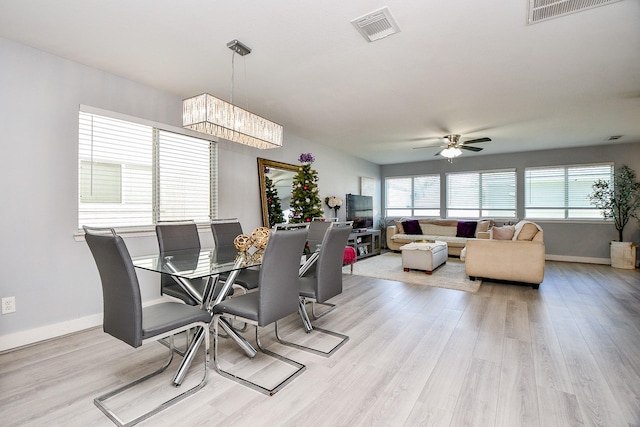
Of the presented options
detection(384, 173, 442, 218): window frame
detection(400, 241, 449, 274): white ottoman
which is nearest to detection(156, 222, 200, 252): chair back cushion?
detection(400, 241, 449, 274): white ottoman

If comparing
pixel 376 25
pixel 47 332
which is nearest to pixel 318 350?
→ pixel 47 332

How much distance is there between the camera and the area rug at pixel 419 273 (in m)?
4.46

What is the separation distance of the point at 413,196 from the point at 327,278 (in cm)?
670

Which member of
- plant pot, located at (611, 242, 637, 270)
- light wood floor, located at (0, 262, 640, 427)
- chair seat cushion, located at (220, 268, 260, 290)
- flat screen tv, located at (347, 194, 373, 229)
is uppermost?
flat screen tv, located at (347, 194, 373, 229)

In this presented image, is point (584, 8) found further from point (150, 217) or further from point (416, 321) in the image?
point (150, 217)

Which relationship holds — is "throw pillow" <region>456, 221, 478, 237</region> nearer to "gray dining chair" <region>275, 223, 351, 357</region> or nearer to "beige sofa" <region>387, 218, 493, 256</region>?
"beige sofa" <region>387, 218, 493, 256</region>

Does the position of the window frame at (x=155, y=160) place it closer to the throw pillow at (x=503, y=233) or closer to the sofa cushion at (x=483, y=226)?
the throw pillow at (x=503, y=233)

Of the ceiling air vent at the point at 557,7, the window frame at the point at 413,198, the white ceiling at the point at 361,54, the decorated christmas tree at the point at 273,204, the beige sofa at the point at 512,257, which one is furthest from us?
the window frame at the point at 413,198

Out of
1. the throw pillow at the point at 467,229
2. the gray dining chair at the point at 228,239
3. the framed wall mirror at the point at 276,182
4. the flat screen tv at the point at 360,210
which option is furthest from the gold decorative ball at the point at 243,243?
the throw pillow at the point at 467,229

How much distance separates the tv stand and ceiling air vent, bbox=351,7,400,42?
4.54m

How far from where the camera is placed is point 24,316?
2502 mm

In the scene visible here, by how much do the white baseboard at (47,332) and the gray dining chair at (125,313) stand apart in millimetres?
1357

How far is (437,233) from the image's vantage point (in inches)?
301

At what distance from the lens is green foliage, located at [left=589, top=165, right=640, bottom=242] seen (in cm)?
594
